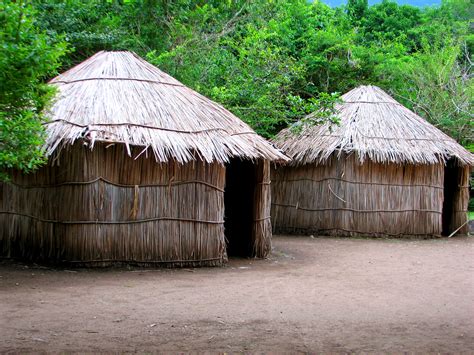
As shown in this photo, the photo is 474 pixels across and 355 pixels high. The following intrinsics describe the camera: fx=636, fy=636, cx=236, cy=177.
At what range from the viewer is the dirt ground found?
16.6 feet

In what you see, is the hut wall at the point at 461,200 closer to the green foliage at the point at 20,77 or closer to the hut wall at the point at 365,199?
the hut wall at the point at 365,199

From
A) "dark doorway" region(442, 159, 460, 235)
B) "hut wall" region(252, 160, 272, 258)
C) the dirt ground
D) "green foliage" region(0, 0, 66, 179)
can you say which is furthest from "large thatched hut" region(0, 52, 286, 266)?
"dark doorway" region(442, 159, 460, 235)

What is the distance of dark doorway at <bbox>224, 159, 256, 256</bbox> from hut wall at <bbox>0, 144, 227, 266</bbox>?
1517 millimetres

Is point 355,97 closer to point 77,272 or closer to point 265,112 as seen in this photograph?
point 265,112

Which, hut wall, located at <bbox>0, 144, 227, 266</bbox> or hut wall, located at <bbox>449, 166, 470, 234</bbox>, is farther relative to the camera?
hut wall, located at <bbox>449, 166, 470, 234</bbox>

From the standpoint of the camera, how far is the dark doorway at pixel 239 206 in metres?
10.9

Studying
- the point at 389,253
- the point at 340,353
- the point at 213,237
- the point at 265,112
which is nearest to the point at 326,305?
the point at 340,353

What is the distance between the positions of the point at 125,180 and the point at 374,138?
684cm

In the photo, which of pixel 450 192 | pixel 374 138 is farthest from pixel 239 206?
pixel 450 192

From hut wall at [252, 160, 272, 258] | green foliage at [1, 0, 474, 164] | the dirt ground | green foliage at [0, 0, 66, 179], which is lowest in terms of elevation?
the dirt ground

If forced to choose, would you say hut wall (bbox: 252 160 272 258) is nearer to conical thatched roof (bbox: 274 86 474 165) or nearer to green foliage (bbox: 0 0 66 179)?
conical thatched roof (bbox: 274 86 474 165)

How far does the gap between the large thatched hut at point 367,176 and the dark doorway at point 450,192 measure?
72 cm

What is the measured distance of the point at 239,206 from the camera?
1140 cm

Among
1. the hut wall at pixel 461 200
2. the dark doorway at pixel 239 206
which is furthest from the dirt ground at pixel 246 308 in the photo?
the hut wall at pixel 461 200
